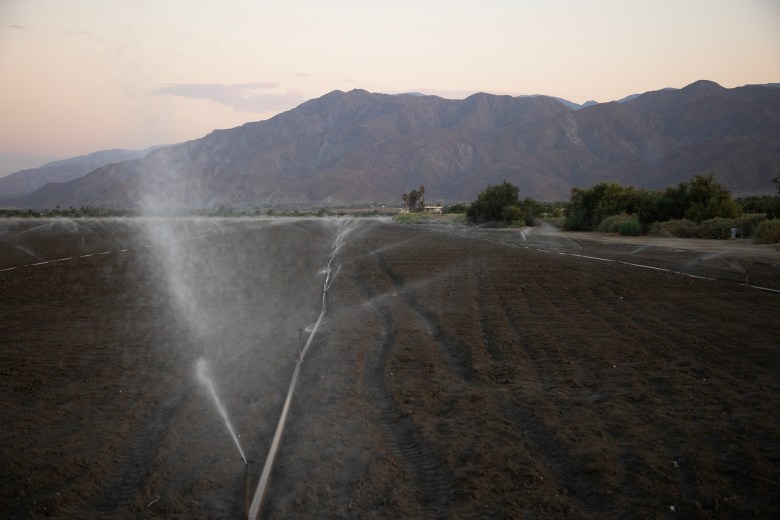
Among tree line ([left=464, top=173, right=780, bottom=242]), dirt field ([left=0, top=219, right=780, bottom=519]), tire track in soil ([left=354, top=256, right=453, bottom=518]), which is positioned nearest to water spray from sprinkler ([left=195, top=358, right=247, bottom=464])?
dirt field ([left=0, top=219, right=780, bottom=519])

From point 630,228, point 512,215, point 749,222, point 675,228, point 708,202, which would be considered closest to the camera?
point 749,222

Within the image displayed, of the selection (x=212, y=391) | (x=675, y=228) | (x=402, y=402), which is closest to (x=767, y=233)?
(x=675, y=228)

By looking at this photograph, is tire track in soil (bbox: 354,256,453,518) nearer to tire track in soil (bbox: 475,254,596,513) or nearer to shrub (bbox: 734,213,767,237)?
tire track in soil (bbox: 475,254,596,513)

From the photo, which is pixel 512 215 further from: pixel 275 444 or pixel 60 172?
pixel 275 444

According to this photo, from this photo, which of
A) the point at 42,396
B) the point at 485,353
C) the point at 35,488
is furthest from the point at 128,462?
the point at 485,353

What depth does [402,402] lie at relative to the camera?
717 centimetres

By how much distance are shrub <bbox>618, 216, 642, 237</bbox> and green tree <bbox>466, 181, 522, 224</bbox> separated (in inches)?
810

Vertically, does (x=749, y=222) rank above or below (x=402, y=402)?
above

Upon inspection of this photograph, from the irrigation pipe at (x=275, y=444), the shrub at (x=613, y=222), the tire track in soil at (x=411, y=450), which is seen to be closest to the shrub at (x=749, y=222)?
the shrub at (x=613, y=222)

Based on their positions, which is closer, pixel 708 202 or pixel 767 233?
pixel 767 233

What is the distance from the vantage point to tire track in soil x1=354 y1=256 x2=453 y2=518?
194 inches

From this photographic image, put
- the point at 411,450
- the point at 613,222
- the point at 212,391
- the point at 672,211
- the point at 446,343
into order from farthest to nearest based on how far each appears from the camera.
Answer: the point at 613,222 < the point at 672,211 < the point at 446,343 < the point at 212,391 < the point at 411,450

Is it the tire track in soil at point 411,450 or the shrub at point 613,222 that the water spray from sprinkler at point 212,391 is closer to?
the tire track in soil at point 411,450

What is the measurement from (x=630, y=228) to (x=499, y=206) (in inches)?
994
